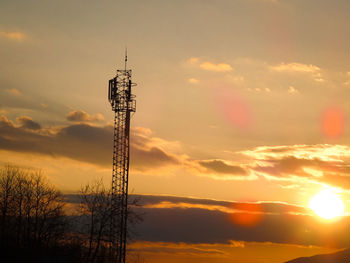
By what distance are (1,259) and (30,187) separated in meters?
21.9

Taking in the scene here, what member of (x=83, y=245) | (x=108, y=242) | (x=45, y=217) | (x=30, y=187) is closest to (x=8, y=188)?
(x=30, y=187)

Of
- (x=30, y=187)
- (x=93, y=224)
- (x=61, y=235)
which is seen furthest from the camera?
(x=30, y=187)

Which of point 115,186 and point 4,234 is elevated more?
point 115,186

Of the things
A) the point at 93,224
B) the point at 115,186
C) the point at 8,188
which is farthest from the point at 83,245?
the point at 8,188

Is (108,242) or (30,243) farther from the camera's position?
(30,243)

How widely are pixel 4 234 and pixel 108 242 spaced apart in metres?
21.4

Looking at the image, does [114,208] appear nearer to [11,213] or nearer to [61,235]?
[61,235]

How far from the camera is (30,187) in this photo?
9025cm

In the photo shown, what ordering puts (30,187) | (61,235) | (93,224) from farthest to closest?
(30,187) → (61,235) → (93,224)

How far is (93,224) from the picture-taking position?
78688mm

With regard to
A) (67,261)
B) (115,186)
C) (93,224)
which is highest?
(115,186)

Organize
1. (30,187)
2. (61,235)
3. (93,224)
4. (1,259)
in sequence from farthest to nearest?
(30,187) < (61,235) < (93,224) < (1,259)

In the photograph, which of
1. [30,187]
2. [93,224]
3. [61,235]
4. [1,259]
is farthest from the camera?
[30,187]

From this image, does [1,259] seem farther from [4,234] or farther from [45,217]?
[45,217]
